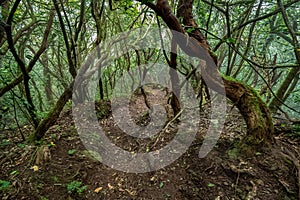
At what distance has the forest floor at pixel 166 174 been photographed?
7.20ft

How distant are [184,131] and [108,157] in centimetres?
138

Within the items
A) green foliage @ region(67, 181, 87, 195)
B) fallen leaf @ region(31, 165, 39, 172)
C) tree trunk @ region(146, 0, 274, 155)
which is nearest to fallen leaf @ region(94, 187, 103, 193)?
green foliage @ region(67, 181, 87, 195)

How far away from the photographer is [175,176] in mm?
2688

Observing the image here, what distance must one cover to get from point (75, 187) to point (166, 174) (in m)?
1.23

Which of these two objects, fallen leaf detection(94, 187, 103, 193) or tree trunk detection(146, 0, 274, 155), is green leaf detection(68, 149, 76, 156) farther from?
tree trunk detection(146, 0, 274, 155)

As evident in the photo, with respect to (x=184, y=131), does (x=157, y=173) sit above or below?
below

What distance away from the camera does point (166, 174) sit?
2754 mm

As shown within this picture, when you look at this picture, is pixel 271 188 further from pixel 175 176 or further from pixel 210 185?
pixel 175 176

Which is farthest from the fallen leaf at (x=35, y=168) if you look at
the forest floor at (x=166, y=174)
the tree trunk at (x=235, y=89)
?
the tree trunk at (x=235, y=89)

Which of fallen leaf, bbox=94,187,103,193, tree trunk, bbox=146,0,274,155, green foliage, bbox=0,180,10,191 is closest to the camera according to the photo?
tree trunk, bbox=146,0,274,155

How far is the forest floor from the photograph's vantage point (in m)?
2.19

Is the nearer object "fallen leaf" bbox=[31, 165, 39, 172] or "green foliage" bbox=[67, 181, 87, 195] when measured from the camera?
"green foliage" bbox=[67, 181, 87, 195]

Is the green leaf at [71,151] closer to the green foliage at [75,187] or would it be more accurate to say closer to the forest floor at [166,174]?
the forest floor at [166,174]

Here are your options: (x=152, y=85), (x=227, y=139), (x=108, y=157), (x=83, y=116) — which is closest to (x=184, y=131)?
(x=227, y=139)
